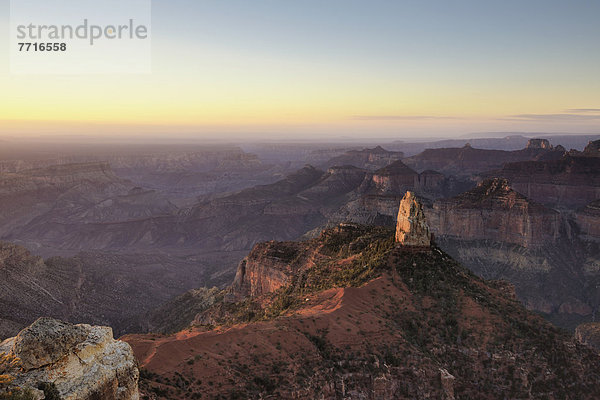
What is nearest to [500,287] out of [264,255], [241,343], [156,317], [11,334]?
[264,255]

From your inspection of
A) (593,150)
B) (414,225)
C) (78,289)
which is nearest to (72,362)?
(414,225)

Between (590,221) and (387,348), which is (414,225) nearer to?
(387,348)

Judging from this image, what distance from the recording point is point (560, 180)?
136875mm

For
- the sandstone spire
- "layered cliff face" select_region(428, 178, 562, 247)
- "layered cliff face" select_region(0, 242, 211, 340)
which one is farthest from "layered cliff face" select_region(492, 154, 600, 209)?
the sandstone spire

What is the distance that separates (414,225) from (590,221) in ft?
322

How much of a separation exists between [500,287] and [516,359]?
20.5 metres

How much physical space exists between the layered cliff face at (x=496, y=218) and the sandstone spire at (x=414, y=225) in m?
80.1

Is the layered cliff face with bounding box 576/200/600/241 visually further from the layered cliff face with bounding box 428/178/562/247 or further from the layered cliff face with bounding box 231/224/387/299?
the layered cliff face with bounding box 231/224/387/299

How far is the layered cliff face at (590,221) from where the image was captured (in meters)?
109

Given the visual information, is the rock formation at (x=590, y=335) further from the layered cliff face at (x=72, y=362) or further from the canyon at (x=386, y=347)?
the layered cliff face at (x=72, y=362)

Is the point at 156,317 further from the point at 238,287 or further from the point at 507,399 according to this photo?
the point at 507,399

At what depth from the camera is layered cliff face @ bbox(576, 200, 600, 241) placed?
10862 cm

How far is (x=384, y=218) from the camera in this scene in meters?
130

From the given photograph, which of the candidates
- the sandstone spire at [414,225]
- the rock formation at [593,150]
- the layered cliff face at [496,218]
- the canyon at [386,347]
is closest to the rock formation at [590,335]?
the canyon at [386,347]
